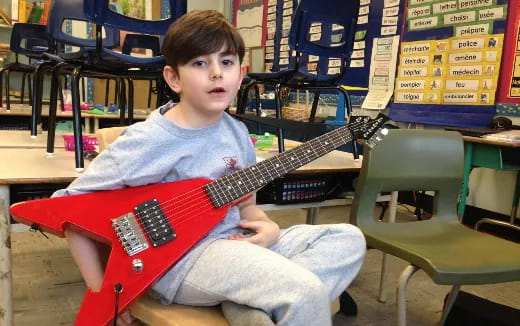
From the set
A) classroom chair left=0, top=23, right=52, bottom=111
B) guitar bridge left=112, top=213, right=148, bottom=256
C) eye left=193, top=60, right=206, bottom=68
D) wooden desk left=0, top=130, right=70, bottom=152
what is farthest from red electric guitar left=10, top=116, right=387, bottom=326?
classroom chair left=0, top=23, right=52, bottom=111

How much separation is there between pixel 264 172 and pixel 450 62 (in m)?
2.39

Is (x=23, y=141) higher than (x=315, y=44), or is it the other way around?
(x=315, y=44)

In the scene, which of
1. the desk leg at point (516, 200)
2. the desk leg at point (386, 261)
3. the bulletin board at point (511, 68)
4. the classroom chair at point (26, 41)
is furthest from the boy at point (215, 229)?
the classroom chair at point (26, 41)

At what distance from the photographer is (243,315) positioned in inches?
29.4

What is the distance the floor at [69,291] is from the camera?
64.2 inches

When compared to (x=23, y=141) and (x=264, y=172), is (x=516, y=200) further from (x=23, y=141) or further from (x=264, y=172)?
(x=23, y=141)

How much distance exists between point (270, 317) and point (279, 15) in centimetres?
420

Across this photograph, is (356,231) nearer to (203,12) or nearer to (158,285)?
(158,285)

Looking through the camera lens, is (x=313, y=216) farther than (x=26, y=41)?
No

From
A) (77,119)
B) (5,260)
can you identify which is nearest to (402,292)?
(5,260)

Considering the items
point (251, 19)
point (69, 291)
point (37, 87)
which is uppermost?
point (251, 19)

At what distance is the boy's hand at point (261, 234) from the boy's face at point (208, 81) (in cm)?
25

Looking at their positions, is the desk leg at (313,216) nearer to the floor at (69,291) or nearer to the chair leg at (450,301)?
the floor at (69,291)

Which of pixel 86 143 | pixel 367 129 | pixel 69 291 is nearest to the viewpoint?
pixel 367 129
